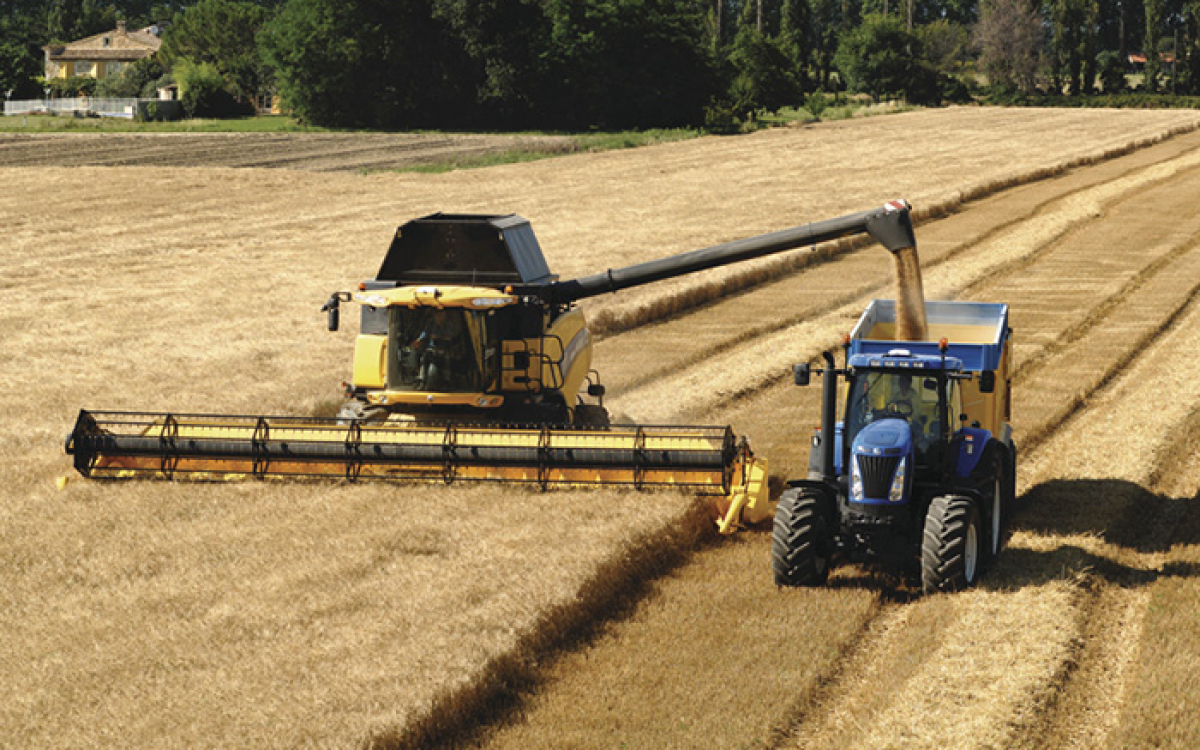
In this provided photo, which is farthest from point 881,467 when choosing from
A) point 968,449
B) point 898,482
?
point 968,449

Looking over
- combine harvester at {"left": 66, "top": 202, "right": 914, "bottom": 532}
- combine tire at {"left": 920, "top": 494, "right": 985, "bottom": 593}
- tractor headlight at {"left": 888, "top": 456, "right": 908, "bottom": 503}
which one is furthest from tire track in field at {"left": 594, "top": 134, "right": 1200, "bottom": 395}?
combine tire at {"left": 920, "top": 494, "right": 985, "bottom": 593}

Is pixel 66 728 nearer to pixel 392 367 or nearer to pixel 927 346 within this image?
pixel 392 367

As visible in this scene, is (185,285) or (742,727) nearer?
(742,727)

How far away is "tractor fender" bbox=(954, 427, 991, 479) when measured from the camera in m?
12.7

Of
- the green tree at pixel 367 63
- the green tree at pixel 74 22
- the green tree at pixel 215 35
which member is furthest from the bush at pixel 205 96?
the green tree at pixel 74 22

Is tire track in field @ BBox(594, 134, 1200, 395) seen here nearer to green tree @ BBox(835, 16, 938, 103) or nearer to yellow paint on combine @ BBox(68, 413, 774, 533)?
yellow paint on combine @ BBox(68, 413, 774, 533)

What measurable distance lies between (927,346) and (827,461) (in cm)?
167

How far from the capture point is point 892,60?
94.8m

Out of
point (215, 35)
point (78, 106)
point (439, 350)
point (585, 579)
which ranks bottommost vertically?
point (585, 579)

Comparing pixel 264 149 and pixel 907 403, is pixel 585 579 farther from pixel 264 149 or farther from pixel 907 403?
pixel 264 149

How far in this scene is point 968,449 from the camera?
41.9 ft

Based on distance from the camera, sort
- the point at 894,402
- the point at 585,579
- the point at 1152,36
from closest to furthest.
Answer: the point at 585,579
the point at 894,402
the point at 1152,36

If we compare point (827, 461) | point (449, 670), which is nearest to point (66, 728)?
point (449, 670)

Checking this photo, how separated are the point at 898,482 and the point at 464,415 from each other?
5.52 m
